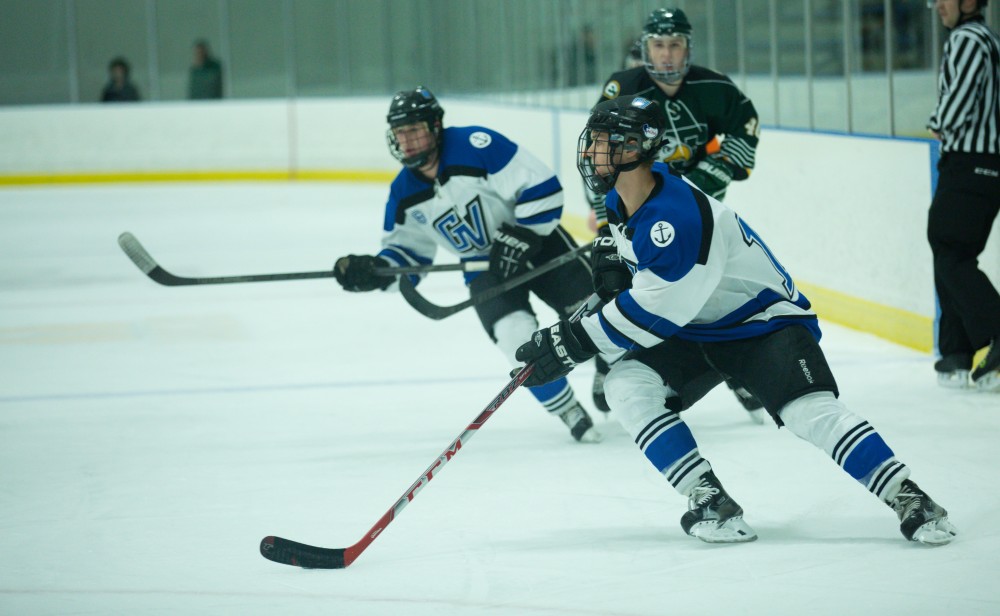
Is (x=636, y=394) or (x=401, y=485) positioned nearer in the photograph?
(x=636, y=394)

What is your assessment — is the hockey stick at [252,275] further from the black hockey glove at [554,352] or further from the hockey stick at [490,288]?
the black hockey glove at [554,352]

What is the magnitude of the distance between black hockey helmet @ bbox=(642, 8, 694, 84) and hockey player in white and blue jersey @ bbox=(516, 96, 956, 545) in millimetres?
1115

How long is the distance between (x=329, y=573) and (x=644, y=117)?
1076mm

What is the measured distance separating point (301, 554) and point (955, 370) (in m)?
2.31

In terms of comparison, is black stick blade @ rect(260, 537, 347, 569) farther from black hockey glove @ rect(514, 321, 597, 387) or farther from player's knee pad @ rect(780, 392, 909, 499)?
player's knee pad @ rect(780, 392, 909, 499)

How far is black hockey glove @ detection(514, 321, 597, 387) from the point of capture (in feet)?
8.18

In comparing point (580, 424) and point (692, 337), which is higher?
point (692, 337)

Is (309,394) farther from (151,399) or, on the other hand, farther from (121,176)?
(121,176)

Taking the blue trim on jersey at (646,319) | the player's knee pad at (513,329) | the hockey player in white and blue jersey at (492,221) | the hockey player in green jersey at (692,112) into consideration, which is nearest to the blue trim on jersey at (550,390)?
the hockey player in white and blue jersey at (492,221)

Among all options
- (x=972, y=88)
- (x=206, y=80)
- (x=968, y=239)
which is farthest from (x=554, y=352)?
(x=206, y=80)

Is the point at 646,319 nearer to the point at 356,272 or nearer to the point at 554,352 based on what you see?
the point at 554,352

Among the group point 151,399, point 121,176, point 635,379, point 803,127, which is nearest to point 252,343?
point 151,399

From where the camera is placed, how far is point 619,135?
2.46m

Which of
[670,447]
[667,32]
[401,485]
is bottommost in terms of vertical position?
[401,485]
